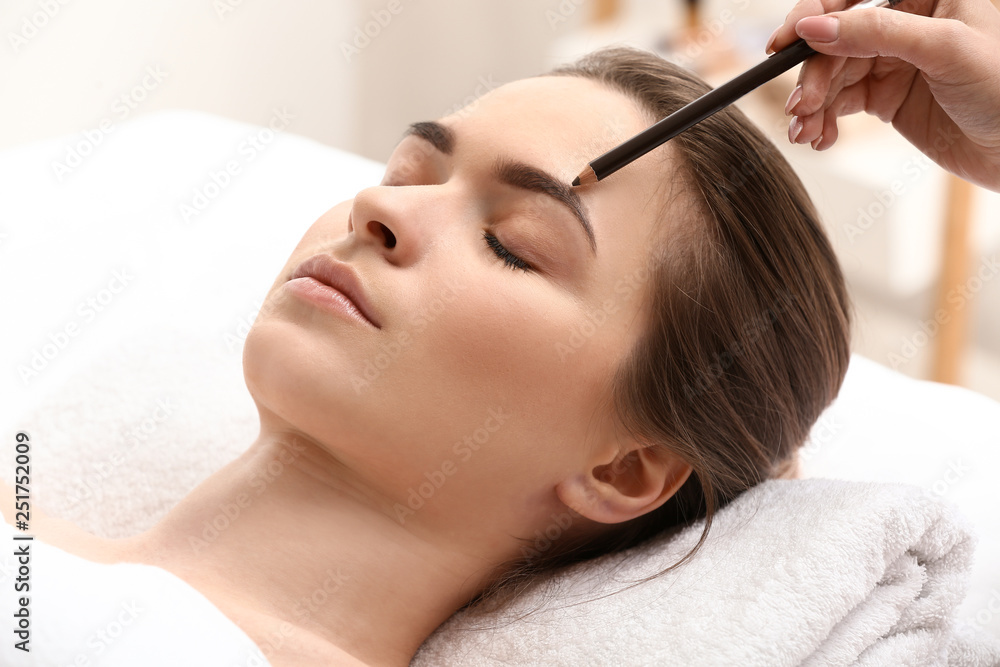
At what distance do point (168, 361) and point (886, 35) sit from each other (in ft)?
3.23

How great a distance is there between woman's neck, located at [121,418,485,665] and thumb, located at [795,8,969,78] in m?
0.62

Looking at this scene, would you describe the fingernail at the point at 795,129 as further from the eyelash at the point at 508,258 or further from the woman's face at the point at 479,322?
the eyelash at the point at 508,258

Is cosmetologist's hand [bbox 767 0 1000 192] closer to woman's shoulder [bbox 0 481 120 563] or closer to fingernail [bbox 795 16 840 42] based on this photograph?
fingernail [bbox 795 16 840 42]

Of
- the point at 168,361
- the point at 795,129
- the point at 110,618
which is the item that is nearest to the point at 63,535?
the point at 110,618

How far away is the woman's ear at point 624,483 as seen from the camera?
969 millimetres

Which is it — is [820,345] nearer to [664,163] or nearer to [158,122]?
[664,163]

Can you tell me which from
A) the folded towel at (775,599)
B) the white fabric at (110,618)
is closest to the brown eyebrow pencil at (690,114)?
the folded towel at (775,599)

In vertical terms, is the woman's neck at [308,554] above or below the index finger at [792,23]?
below

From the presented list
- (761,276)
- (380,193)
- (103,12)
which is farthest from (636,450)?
(103,12)

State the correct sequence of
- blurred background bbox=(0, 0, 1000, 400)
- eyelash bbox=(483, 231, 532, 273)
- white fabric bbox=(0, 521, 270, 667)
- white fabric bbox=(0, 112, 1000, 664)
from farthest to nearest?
1. blurred background bbox=(0, 0, 1000, 400)
2. white fabric bbox=(0, 112, 1000, 664)
3. eyelash bbox=(483, 231, 532, 273)
4. white fabric bbox=(0, 521, 270, 667)

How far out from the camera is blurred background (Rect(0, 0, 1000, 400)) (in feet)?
6.10

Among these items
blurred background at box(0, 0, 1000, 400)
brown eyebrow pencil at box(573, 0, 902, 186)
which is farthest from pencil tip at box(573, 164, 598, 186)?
blurred background at box(0, 0, 1000, 400)

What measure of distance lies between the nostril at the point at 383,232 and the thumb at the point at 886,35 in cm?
42

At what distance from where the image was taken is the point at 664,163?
0.94 metres
